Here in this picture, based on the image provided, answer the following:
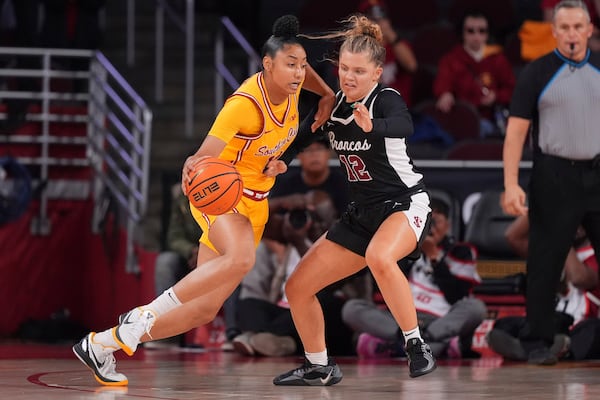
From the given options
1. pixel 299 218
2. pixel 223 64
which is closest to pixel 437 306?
pixel 299 218

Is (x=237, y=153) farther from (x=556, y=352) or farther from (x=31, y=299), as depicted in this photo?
(x=31, y=299)

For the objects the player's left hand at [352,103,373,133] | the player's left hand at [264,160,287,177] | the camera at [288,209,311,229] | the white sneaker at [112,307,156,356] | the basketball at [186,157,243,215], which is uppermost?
the player's left hand at [352,103,373,133]

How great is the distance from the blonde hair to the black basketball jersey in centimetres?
19

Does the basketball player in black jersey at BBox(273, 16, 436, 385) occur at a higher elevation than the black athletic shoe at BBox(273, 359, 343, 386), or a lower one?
higher

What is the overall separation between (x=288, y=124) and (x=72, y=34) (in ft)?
21.6

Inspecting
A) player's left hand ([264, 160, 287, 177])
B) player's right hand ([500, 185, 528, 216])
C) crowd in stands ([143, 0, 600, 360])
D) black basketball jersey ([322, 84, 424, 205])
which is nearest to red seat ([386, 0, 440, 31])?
crowd in stands ([143, 0, 600, 360])

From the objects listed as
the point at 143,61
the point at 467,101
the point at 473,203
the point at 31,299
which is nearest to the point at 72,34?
the point at 143,61

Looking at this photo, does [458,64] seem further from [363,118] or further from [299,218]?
[363,118]

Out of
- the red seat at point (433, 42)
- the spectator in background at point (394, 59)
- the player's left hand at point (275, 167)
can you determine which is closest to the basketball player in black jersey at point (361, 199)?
Result: the player's left hand at point (275, 167)

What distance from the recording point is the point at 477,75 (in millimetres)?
11523

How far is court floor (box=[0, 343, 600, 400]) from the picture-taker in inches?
223

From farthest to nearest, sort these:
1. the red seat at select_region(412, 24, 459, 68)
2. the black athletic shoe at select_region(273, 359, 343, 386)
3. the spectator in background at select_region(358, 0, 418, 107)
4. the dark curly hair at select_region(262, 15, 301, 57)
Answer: the red seat at select_region(412, 24, 459, 68) → the spectator in background at select_region(358, 0, 418, 107) → the black athletic shoe at select_region(273, 359, 343, 386) → the dark curly hair at select_region(262, 15, 301, 57)

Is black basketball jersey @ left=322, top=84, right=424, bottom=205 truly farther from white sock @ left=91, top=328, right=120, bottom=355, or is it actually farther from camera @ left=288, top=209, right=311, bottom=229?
camera @ left=288, top=209, right=311, bottom=229

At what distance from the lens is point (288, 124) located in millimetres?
6266
